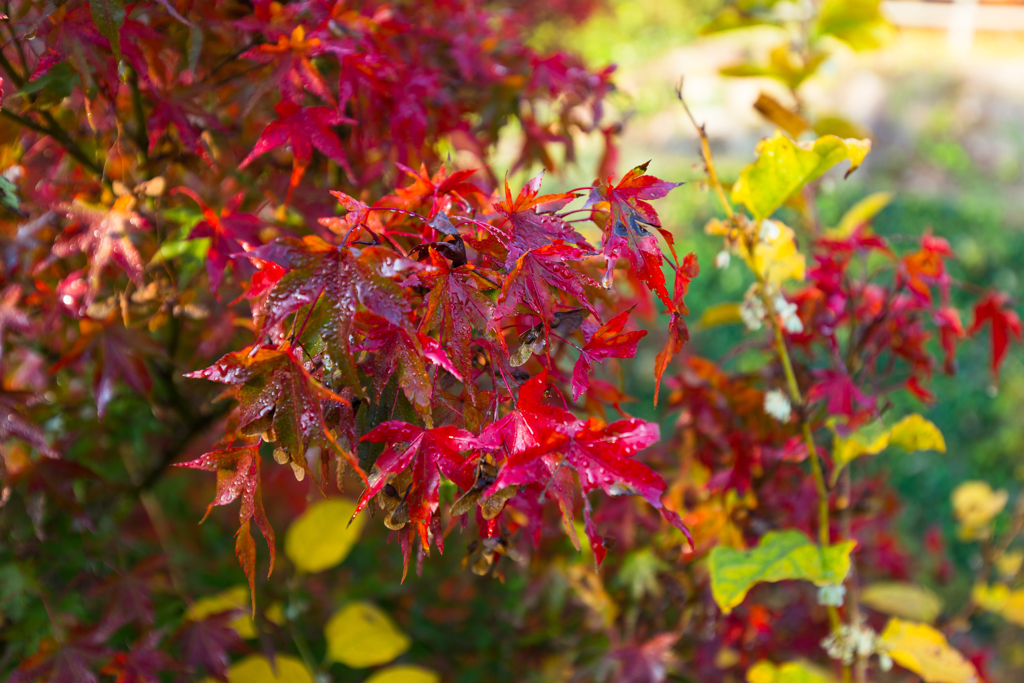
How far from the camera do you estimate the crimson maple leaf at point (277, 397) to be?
0.75m

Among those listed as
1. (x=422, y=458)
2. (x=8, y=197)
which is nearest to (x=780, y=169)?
(x=422, y=458)

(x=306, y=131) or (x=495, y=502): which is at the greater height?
(x=306, y=131)

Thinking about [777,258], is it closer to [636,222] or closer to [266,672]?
[636,222]

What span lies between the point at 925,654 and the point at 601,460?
102 cm

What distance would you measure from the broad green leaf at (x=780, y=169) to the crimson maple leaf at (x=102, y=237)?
1048mm

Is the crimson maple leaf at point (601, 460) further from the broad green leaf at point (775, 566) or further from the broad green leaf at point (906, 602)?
the broad green leaf at point (906, 602)

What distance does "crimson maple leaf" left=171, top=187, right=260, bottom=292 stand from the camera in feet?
3.81

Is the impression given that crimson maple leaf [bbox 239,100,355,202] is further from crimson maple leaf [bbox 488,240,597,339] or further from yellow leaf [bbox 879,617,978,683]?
yellow leaf [bbox 879,617,978,683]

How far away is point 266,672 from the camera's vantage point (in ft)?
5.42

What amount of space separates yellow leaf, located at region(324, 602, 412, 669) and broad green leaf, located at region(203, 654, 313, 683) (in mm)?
103

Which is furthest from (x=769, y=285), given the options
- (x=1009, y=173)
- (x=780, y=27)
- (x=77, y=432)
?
(x=1009, y=173)

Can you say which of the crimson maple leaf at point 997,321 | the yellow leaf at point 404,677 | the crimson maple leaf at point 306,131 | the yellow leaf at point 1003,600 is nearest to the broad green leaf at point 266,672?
the yellow leaf at point 404,677

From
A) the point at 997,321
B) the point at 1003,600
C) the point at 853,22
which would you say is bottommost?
the point at 1003,600

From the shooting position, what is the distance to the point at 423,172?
3.05ft
